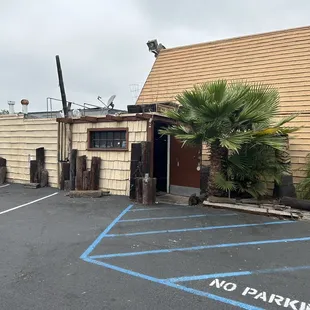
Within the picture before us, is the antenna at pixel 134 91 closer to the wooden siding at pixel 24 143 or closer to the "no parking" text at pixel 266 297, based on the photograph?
the wooden siding at pixel 24 143

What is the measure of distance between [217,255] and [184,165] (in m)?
5.47

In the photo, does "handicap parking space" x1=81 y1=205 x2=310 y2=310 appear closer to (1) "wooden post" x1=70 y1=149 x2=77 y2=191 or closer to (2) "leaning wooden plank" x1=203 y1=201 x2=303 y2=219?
(2) "leaning wooden plank" x1=203 y1=201 x2=303 y2=219

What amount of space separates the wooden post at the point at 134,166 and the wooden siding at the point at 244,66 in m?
4.05

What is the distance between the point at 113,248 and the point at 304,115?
7651mm

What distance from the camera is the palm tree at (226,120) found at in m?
6.46

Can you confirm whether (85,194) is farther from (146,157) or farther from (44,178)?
(44,178)

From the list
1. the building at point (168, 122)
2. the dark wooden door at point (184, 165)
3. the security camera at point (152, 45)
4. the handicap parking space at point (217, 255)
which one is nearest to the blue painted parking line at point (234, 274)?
the handicap parking space at point (217, 255)

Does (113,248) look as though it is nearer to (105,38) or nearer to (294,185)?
(294,185)

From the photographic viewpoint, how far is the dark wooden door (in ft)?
30.7

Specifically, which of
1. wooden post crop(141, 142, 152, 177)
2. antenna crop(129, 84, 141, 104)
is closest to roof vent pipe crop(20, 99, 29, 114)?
antenna crop(129, 84, 141, 104)

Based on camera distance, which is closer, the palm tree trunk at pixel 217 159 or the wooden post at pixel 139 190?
the palm tree trunk at pixel 217 159

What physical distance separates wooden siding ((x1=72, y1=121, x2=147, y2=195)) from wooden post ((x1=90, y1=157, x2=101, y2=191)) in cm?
15

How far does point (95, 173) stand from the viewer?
932cm

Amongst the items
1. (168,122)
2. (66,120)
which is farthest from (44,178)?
(168,122)
